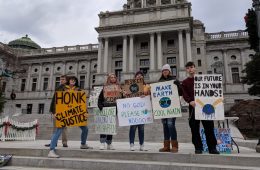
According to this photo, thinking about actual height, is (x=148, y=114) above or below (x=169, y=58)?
below

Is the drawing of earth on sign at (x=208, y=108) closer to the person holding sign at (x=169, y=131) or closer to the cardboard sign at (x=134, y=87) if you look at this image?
the person holding sign at (x=169, y=131)

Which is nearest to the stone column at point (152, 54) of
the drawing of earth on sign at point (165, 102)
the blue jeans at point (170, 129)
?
the drawing of earth on sign at point (165, 102)

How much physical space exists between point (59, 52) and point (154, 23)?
→ 2138 centimetres

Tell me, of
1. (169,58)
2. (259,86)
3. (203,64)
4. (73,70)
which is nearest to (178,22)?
(169,58)

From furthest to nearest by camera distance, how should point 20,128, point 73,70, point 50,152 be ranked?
point 73,70
point 20,128
point 50,152

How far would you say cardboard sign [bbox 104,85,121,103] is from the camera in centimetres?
712

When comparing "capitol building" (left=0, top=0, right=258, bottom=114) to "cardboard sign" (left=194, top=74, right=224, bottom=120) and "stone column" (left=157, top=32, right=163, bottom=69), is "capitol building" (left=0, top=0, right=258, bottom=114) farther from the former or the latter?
"cardboard sign" (left=194, top=74, right=224, bottom=120)

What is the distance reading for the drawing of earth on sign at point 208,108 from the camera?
19.1 feet

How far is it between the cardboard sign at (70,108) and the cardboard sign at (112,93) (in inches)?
26.9

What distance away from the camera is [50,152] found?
6.06 metres

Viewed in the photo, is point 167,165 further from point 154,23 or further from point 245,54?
point 245,54

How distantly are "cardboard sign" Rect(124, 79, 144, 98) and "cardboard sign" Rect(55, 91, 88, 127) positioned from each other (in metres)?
1.33

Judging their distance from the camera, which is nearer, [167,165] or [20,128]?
[167,165]

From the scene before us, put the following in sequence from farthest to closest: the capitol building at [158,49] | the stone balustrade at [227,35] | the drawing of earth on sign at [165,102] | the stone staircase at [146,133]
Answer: the stone balustrade at [227,35]
the capitol building at [158,49]
the stone staircase at [146,133]
the drawing of earth on sign at [165,102]
